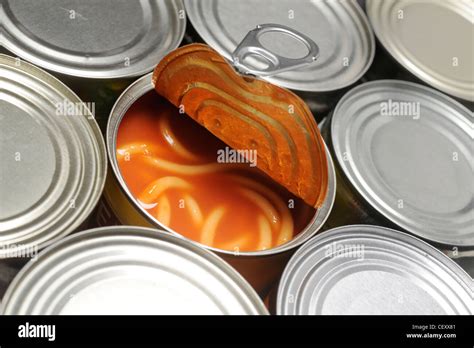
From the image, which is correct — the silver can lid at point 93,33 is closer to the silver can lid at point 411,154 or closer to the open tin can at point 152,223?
the open tin can at point 152,223

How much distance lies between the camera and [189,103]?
1503mm

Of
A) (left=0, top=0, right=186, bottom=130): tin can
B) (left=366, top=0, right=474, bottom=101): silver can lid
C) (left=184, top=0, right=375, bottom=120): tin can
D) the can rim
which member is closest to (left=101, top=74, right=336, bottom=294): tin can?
the can rim

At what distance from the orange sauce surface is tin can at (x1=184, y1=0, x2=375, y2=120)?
225 mm

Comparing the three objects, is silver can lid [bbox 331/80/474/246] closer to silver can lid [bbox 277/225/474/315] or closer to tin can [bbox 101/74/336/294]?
silver can lid [bbox 277/225/474/315]

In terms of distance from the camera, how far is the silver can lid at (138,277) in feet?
3.88

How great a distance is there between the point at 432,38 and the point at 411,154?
1.63ft

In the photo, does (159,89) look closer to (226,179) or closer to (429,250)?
(226,179)

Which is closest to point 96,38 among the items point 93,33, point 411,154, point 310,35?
point 93,33

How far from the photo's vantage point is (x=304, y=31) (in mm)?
1815

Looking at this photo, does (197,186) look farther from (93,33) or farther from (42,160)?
(93,33)

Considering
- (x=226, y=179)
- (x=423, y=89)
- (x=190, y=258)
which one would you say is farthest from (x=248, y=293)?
(x=423, y=89)

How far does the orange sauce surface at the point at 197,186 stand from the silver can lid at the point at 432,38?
599 mm

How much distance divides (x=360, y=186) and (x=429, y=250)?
0.65ft

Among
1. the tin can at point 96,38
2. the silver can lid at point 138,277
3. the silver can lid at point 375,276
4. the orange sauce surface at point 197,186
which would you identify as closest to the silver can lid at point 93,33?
the tin can at point 96,38
